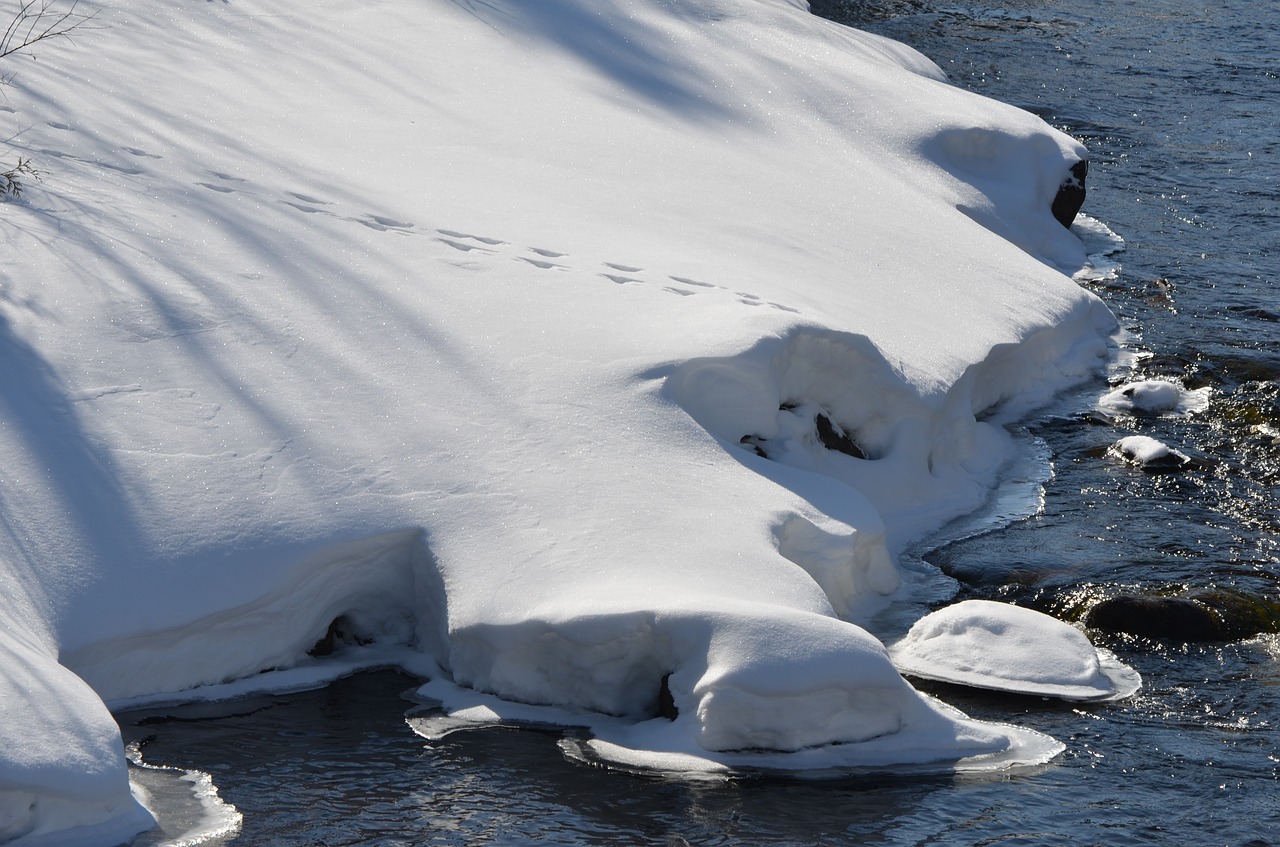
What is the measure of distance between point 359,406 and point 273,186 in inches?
106

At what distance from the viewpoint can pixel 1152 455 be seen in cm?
952

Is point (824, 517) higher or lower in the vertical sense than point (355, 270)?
lower

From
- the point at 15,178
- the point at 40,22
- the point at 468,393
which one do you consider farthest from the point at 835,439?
the point at 40,22

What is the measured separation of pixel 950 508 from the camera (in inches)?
353

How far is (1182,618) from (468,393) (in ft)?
12.8

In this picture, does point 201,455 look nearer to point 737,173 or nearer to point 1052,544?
point 1052,544

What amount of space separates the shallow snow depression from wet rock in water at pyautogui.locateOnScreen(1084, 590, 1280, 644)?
46.2 inches

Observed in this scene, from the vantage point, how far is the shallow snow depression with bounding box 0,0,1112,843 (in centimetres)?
620

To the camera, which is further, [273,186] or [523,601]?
[273,186]

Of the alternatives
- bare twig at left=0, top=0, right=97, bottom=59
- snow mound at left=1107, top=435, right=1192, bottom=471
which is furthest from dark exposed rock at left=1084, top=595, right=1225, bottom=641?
bare twig at left=0, top=0, right=97, bottom=59

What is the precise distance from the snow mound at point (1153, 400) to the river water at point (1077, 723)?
0.14 metres

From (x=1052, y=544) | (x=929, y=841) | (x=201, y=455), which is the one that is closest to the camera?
(x=929, y=841)

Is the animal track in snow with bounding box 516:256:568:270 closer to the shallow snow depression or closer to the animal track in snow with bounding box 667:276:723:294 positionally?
the shallow snow depression

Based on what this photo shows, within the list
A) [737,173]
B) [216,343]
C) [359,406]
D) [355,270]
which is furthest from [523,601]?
[737,173]
